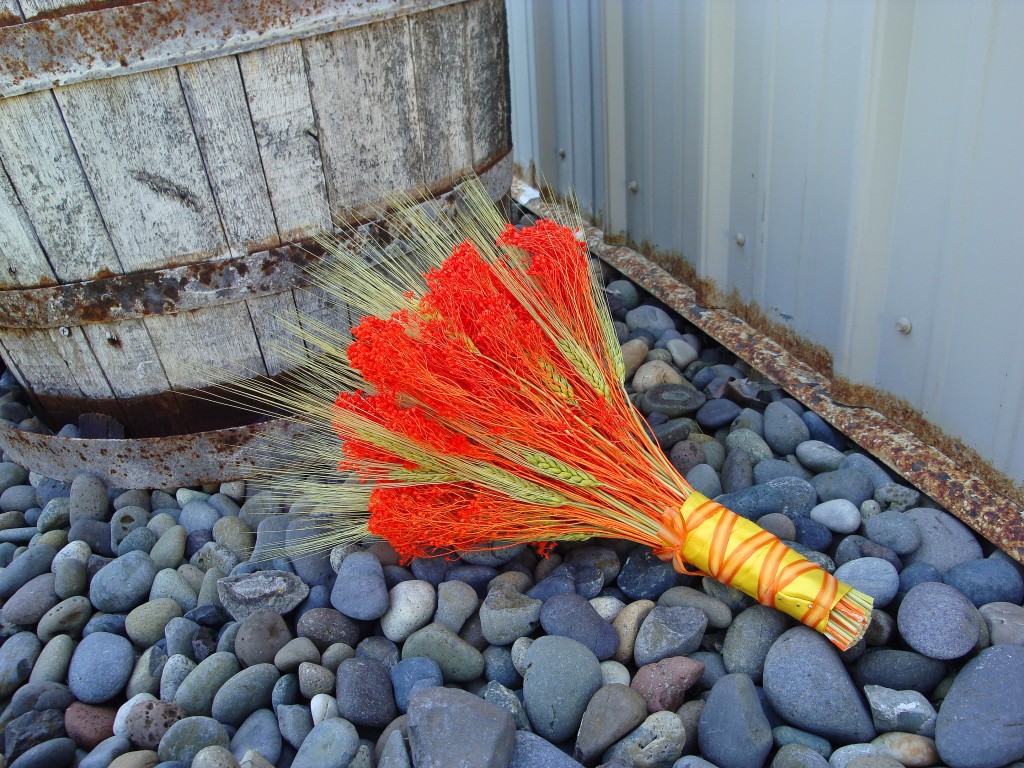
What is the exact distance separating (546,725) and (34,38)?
175cm

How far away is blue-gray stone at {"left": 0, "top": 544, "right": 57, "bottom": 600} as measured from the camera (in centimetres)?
205

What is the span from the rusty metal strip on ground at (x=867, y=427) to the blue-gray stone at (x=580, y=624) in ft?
2.83

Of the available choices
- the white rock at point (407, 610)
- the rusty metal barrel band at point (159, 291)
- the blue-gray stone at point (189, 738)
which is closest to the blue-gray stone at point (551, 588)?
the white rock at point (407, 610)

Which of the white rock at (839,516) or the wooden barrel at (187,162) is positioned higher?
the wooden barrel at (187,162)

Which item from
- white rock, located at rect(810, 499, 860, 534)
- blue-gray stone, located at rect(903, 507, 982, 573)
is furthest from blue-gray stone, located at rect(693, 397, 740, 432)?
blue-gray stone, located at rect(903, 507, 982, 573)

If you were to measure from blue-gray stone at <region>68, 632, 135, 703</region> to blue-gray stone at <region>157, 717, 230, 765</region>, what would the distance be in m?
0.24

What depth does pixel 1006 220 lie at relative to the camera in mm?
1793

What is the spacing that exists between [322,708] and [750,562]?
86 cm

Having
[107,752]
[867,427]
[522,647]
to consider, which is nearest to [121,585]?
[107,752]

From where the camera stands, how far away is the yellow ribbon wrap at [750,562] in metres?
1.58

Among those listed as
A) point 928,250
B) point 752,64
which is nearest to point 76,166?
point 752,64

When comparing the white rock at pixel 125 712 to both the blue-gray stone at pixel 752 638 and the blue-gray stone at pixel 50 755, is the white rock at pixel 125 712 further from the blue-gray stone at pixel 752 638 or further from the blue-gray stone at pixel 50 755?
the blue-gray stone at pixel 752 638

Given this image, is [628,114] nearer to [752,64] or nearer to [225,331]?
[752,64]

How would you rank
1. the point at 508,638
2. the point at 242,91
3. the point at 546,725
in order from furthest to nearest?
the point at 242,91 < the point at 508,638 < the point at 546,725
